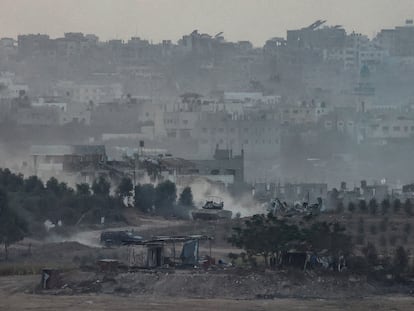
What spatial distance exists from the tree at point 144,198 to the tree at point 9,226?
8729 millimetres

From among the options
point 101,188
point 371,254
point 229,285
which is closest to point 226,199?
point 101,188

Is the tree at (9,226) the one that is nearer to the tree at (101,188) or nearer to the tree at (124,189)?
the tree at (101,188)

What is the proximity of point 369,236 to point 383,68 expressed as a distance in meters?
92.6

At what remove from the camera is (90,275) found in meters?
37.1

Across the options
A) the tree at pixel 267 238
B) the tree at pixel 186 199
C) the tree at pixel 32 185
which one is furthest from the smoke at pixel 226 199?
the tree at pixel 267 238

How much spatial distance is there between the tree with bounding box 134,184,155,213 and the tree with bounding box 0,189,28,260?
28.6ft

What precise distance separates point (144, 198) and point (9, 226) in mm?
10738

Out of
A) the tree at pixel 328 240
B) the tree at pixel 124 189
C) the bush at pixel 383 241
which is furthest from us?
the tree at pixel 124 189

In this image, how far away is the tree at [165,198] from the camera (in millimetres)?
53338

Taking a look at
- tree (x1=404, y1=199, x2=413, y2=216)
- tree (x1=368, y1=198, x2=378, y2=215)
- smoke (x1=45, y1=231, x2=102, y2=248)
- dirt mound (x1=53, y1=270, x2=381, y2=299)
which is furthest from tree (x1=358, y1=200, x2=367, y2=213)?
dirt mound (x1=53, y1=270, x2=381, y2=299)

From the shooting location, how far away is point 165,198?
54.5 m

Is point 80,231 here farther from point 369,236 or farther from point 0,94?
point 0,94

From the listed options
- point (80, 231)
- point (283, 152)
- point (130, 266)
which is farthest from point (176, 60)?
point (130, 266)

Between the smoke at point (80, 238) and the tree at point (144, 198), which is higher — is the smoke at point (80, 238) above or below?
below
